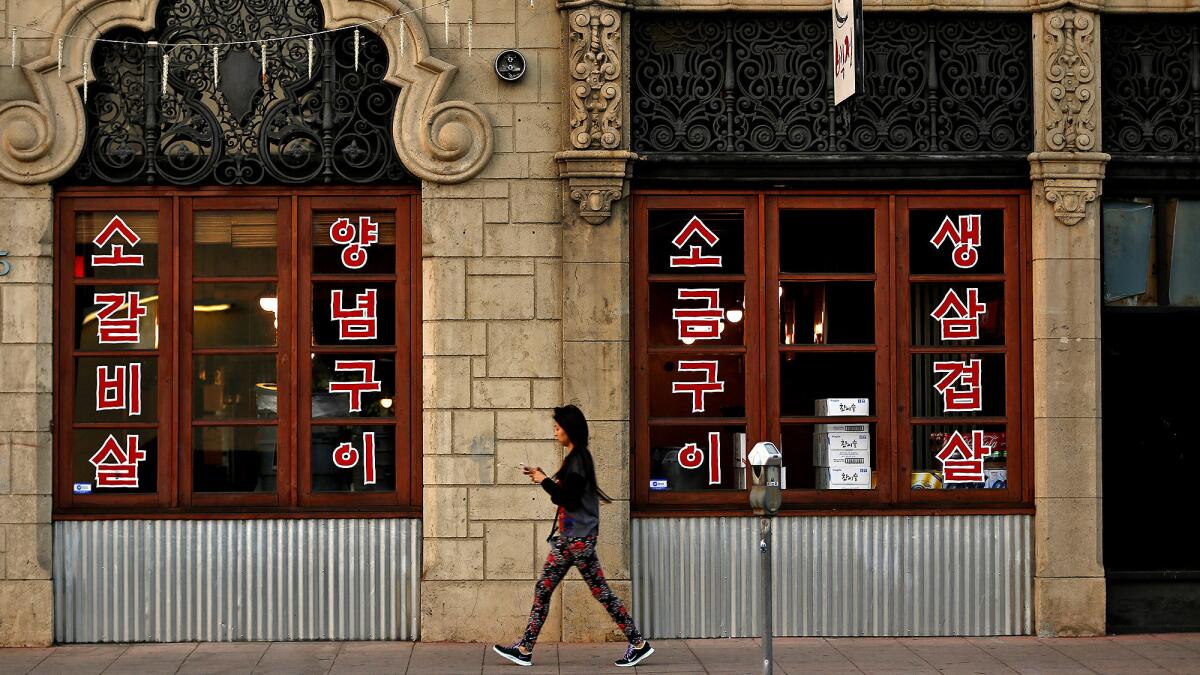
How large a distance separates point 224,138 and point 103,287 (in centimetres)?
154

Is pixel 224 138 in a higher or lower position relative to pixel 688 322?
higher

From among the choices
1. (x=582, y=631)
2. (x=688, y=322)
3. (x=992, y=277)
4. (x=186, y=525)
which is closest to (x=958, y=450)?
(x=992, y=277)

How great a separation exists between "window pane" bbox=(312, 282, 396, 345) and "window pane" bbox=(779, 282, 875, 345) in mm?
3215

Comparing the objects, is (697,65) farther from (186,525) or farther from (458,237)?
(186,525)

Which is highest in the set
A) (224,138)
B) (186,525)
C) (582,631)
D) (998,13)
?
(998,13)

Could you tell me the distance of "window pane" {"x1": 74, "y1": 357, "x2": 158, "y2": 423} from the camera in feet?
41.9

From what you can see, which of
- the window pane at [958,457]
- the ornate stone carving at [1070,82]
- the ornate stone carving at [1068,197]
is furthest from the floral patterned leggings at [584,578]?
the ornate stone carving at [1070,82]

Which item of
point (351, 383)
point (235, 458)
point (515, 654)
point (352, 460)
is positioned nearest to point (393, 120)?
point (351, 383)

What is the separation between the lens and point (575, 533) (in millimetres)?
11367

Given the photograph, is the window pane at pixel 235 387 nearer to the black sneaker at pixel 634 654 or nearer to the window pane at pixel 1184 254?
the black sneaker at pixel 634 654

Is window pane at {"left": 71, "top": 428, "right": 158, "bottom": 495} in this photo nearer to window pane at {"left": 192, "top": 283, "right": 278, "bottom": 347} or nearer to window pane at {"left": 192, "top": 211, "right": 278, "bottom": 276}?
window pane at {"left": 192, "top": 283, "right": 278, "bottom": 347}

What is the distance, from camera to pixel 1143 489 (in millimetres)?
13195

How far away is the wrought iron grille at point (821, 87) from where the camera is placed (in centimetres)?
1287

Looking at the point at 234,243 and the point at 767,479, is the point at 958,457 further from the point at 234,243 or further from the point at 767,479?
the point at 234,243
